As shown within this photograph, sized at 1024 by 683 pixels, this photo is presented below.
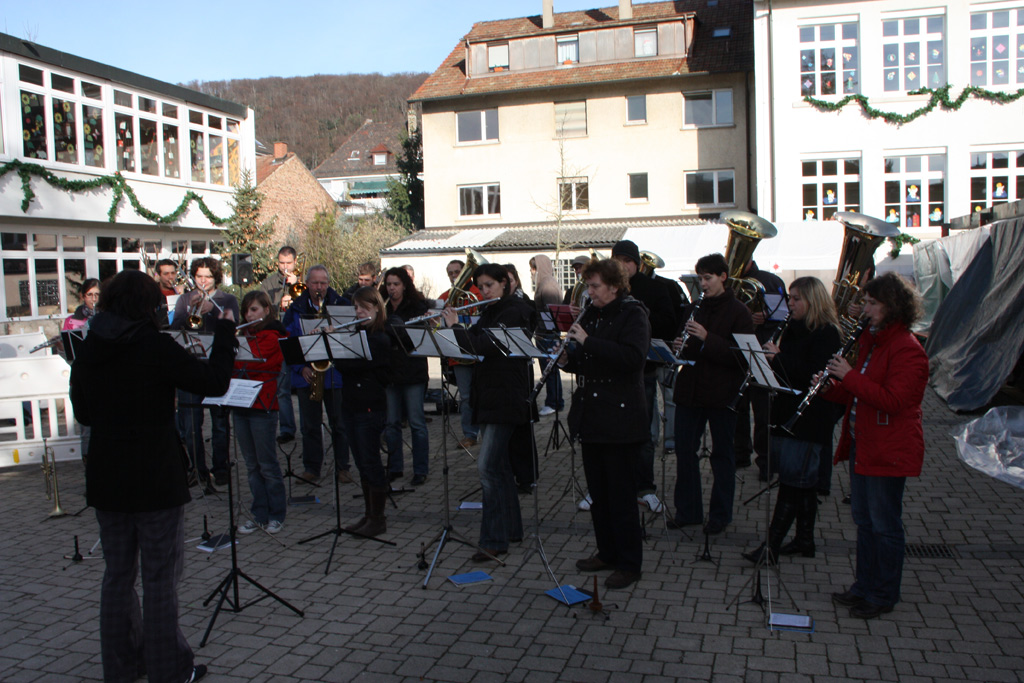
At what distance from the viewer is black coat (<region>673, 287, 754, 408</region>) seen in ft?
18.3

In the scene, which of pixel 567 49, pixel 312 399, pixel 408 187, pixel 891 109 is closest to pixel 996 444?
pixel 312 399

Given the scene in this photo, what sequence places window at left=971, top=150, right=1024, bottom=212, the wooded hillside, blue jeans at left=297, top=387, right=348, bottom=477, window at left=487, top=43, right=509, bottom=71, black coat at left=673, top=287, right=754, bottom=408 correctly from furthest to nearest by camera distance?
the wooded hillside → window at left=487, top=43, right=509, bottom=71 → window at left=971, top=150, right=1024, bottom=212 → blue jeans at left=297, top=387, right=348, bottom=477 → black coat at left=673, top=287, right=754, bottom=408

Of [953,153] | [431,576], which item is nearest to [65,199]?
[431,576]

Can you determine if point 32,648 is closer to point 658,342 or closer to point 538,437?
point 658,342

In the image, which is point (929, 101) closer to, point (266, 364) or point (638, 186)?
point (638, 186)

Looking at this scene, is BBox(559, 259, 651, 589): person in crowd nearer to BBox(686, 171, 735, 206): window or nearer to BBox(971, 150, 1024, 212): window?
BBox(971, 150, 1024, 212): window

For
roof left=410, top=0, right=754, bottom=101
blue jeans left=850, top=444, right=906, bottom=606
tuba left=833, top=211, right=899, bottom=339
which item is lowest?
blue jeans left=850, top=444, right=906, bottom=606

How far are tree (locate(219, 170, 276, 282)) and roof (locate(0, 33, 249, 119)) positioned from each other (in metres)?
2.35

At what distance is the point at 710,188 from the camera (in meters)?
28.9

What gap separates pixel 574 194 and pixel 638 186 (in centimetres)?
243

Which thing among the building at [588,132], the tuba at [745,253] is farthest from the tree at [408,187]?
the tuba at [745,253]

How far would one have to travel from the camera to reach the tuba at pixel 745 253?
674 cm

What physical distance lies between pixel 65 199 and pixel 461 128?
15.5 metres

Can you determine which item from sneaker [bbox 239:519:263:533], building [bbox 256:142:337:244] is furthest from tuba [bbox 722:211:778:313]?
building [bbox 256:142:337:244]
